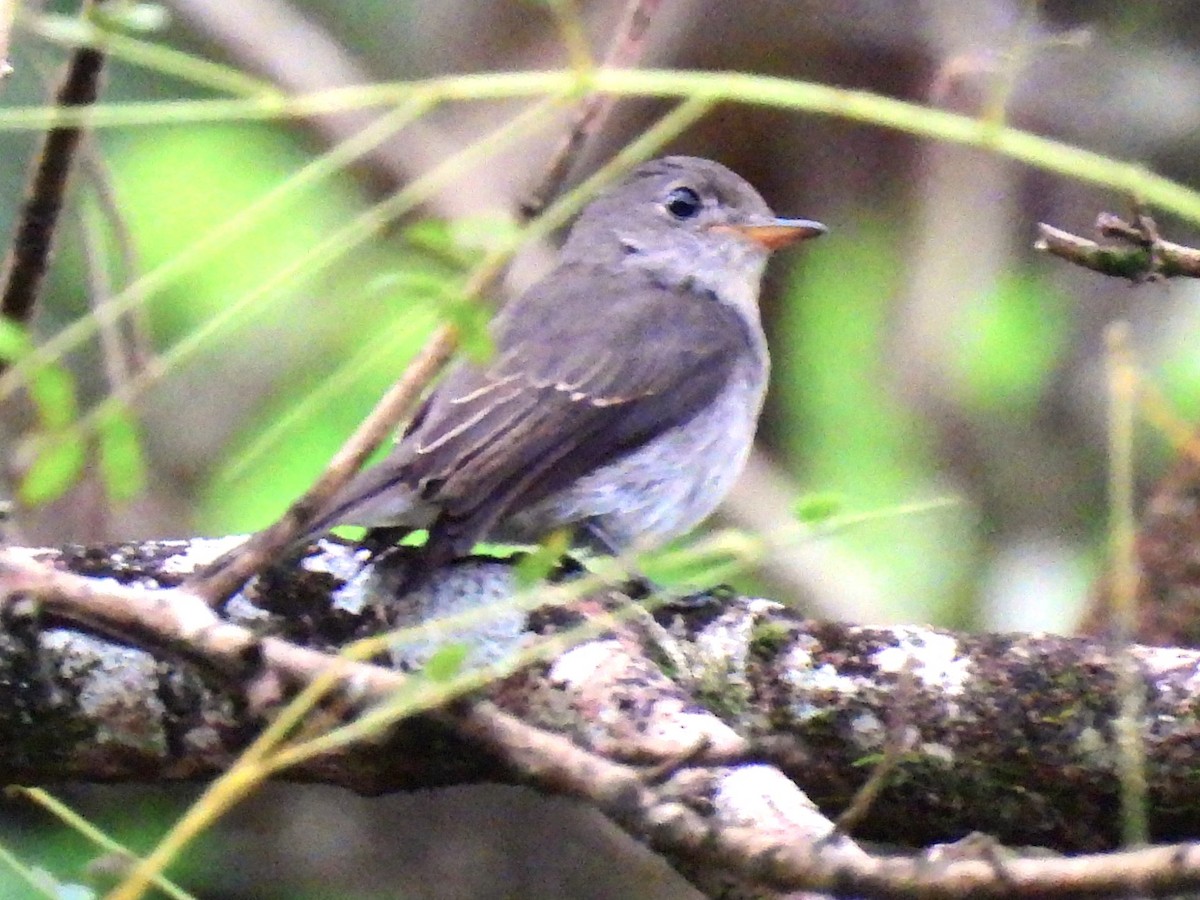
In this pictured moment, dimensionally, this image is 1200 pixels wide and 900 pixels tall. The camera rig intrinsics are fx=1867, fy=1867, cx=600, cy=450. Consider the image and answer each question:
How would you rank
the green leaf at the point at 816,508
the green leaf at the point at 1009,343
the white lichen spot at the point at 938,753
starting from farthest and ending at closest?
the green leaf at the point at 1009,343
the white lichen spot at the point at 938,753
the green leaf at the point at 816,508

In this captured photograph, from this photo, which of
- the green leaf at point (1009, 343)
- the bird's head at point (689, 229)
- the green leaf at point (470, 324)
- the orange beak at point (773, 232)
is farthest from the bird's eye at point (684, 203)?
the green leaf at point (470, 324)

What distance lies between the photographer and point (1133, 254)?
2.29m

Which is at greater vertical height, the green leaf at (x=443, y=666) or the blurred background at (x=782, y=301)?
the blurred background at (x=782, y=301)

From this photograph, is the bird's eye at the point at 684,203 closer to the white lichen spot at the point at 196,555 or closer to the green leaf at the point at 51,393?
the white lichen spot at the point at 196,555

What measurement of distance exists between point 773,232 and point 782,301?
1413 millimetres

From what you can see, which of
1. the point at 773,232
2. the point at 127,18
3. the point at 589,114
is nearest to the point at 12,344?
the point at 127,18

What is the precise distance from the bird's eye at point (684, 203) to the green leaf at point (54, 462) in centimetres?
314

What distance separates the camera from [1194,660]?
2.79 metres

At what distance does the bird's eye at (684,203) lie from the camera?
474cm

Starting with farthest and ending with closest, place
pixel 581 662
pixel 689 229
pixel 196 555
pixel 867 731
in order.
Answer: pixel 689 229
pixel 196 555
pixel 867 731
pixel 581 662

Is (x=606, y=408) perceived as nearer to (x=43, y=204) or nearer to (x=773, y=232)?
(x=773, y=232)

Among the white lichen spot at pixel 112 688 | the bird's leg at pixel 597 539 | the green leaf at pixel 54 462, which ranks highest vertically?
the bird's leg at pixel 597 539

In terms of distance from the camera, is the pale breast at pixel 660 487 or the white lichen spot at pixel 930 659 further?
the pale breast at pixel 660 487

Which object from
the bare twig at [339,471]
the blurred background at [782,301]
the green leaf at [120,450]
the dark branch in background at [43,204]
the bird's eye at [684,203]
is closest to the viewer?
the green leaf at [120,450]
